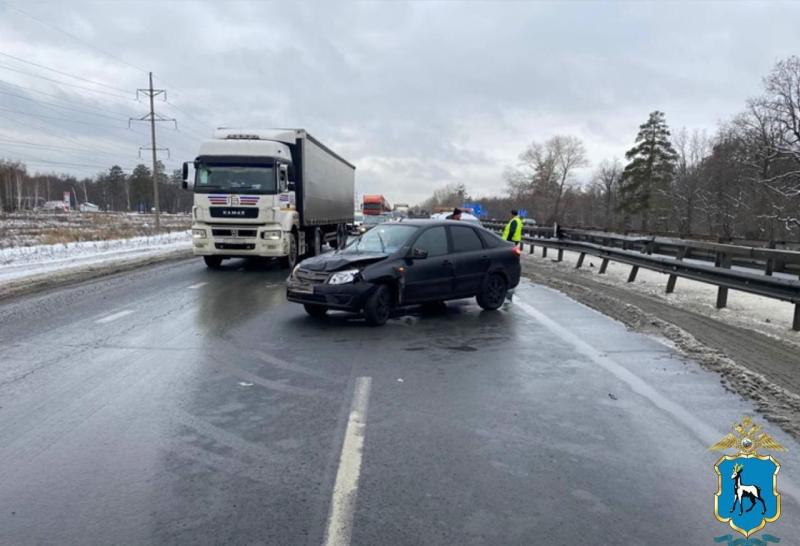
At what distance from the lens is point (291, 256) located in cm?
1700

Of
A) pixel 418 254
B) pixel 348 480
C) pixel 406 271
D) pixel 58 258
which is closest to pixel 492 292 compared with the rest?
pixel 418 254

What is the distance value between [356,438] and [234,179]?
12.8 metres

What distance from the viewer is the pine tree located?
6931cm

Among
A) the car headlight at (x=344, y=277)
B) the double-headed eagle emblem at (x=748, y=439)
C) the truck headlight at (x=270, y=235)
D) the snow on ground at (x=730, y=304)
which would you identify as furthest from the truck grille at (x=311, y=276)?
the truck headlight at (x=270, y=235)

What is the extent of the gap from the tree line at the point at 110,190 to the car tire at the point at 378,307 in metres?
134

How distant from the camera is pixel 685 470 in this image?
3.78m

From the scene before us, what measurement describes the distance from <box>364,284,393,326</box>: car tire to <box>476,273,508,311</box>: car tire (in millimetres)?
2099

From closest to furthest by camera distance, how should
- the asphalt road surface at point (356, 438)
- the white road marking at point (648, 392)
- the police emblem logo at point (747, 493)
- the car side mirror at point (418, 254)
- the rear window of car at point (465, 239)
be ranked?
the police emblem logo at point (747, 493), the asphalt road surface at point (356, 438), the white road marking at point (648, 392), the car side mirror at point (418, 254), the rear window of car at point (465, 239)

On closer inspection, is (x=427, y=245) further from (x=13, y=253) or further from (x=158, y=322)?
(x=13, y=253)

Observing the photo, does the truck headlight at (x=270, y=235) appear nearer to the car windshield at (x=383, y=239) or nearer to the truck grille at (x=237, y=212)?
the truck grille at (x=237, y=212)

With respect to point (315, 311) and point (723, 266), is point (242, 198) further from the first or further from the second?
point (723, 266)

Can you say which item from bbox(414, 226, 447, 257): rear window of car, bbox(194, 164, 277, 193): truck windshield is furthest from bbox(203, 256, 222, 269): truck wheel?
bbox(414, 226, 447, 257): rear window of car

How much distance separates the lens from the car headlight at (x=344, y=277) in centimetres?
827

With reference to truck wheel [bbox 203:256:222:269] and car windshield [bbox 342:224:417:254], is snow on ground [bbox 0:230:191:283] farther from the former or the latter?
car windshield [bbox 342:224:417:254]
